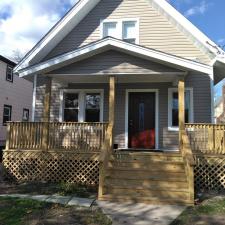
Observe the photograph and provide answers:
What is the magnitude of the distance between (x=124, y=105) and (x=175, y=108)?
6.54 ft

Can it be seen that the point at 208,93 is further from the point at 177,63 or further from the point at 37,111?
the point at 37,111

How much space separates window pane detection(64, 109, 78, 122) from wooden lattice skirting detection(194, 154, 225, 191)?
5.24 metres

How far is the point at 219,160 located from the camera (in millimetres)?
10016

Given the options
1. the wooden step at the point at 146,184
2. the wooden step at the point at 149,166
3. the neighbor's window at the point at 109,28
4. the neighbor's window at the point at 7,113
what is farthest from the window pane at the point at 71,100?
the neighbor's window at the point at 7,113

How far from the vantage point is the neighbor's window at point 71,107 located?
13109 mm

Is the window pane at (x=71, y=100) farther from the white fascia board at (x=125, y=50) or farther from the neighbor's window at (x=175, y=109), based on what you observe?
the neighbor's window at (x=175, y=109)

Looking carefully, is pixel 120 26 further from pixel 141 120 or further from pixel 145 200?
pixel 145 200

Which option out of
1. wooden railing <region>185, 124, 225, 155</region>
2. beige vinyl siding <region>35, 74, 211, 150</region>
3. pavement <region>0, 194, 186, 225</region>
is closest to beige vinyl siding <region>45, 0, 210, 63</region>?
beige vinyl siding <region>35, 74, 211, 150</region>

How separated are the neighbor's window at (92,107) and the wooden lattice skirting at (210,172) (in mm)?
4535

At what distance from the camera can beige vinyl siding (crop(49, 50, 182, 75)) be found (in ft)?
34.8

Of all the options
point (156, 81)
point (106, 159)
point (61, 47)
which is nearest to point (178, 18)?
point (156, 81)

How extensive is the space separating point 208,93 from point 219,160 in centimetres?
303

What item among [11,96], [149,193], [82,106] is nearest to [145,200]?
[149,193]

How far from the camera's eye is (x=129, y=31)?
13266 mm
